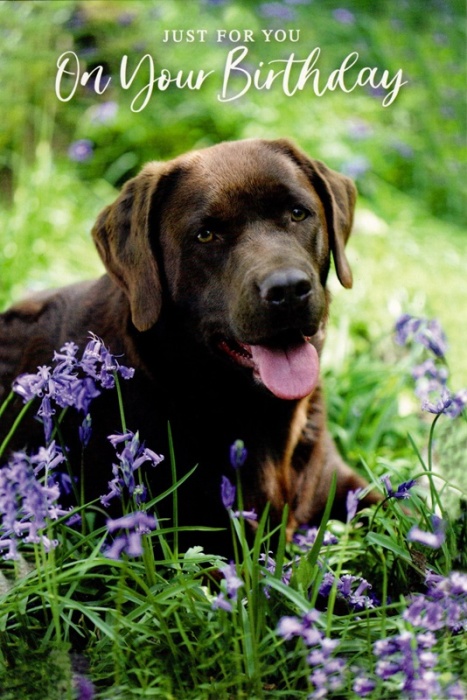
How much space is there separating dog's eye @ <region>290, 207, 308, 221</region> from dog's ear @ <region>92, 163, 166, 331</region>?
48cm

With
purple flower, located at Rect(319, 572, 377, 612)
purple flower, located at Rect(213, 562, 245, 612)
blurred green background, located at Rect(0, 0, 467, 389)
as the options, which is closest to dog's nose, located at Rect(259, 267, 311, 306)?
purple flower, located at Rect(319, 572, 377, 612)

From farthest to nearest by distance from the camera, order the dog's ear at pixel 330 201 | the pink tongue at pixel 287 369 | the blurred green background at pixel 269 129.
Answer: the blurred green background at pixel 269 129
the dog's ear at pixel 330 201
the pink tongue at pixel 287 369

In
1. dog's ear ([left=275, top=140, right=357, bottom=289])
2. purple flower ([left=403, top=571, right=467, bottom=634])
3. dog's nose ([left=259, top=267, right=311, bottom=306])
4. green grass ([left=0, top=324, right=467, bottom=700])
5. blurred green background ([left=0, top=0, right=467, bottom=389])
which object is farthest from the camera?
blurred green background ([left=0, top=0, right=467, bottom=389])

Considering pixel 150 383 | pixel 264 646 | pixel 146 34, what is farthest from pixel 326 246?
pixel 146 34

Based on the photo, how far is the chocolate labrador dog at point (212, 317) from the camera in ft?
9.73

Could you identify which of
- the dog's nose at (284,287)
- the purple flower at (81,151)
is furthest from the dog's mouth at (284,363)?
the purple flower at (81,151)

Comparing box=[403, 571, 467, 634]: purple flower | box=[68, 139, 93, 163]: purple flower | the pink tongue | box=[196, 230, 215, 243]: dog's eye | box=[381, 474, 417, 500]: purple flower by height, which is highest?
box=[68, 139, 93, 163]: purple flower

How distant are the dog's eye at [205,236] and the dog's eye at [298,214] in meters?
0.28

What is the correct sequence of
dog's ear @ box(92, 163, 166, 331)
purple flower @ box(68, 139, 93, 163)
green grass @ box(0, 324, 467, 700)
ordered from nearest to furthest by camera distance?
green grass @ box(0, 324, 467, 700)
dog's ear @ box(92, 163, 166, 331)
purple flower @ box(68, 139, 93, 163)

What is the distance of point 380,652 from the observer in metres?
1.97

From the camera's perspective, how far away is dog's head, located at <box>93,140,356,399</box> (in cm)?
284

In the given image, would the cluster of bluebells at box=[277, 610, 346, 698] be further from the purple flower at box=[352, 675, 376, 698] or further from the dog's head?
the dog's head

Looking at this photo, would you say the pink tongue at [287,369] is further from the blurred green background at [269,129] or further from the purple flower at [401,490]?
the blurred green background at [269,129]

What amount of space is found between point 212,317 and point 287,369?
0.99 feet
